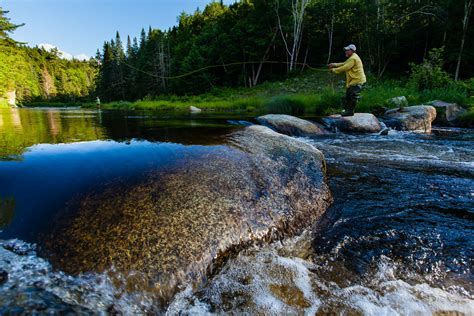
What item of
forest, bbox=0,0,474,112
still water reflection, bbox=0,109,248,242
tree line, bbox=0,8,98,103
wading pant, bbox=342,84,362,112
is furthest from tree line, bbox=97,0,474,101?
tree line, bbox=0,8,98,103

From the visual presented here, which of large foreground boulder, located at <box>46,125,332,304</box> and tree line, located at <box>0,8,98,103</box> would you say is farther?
tree line, located at <box>0,8,98,103</box>

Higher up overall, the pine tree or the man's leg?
the pine tree

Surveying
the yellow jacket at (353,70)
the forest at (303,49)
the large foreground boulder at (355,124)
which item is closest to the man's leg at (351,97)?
the yellow jacket at (353,70)

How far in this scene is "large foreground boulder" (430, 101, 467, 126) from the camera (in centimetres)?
1147

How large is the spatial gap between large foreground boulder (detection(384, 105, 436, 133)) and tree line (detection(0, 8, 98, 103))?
46084mm

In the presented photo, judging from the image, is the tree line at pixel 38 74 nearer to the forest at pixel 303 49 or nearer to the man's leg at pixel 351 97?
the forest at pixel 303 49

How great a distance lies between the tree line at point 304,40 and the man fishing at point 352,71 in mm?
6913

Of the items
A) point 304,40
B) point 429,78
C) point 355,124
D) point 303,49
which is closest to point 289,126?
point 355,124

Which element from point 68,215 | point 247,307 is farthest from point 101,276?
point 247,307

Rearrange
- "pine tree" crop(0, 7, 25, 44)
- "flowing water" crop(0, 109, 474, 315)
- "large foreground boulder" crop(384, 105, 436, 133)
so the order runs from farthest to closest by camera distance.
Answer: "pine tree" crop(0, 7, 25, 44), "large foreground boulder" crop(384, 105, 436, 133), "flowing water" crop(0, 109, 474, 315)

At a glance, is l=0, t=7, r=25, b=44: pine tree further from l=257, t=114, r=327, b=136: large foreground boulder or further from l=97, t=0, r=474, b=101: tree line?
l=257, t=114, r=327, b=136: large foreground boulder

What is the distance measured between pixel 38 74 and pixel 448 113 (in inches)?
4332

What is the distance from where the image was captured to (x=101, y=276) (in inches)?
77.6

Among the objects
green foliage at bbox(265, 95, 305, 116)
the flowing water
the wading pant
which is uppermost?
the wading pant
